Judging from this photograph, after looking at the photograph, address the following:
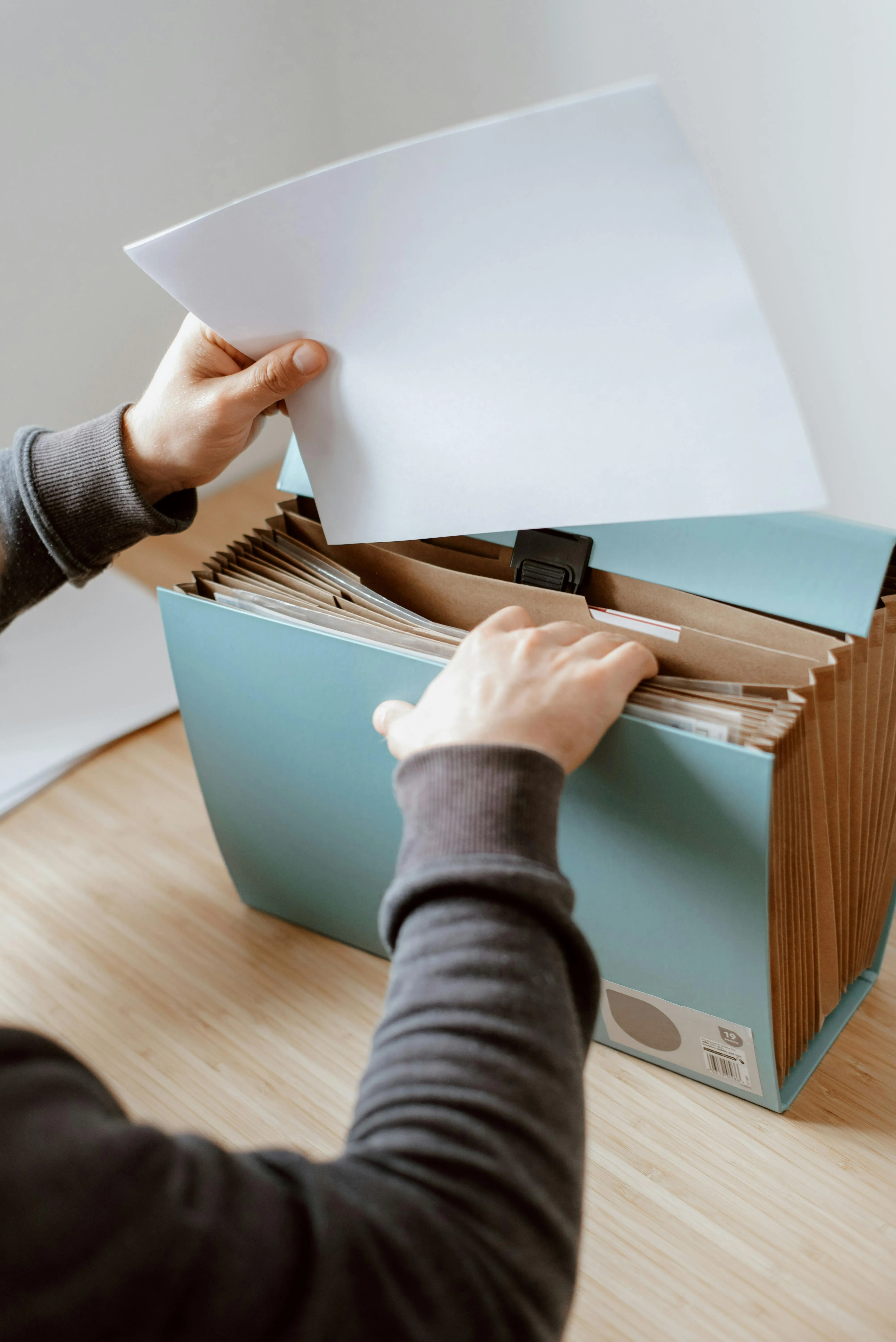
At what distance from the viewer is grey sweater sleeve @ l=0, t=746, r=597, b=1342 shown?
0.92 feet

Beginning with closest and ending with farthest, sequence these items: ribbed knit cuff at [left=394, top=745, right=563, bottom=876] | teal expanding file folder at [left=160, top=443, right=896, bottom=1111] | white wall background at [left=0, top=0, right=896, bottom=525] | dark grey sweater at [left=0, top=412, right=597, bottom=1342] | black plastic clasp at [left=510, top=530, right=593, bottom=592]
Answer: dark grey sweater at [left=0, top=412, right=597, bottom=1342] < ribbed knit cuff at [left=394, top=745, right=563, bottom=876] < teal expanding file folder at [left=160, top=443, right=896, bottom=1111] < black plastic clasp at [left=510, top=530, right=593, bottom=592] < white wall background at [left=0, top=0, right=896, bottom=525]

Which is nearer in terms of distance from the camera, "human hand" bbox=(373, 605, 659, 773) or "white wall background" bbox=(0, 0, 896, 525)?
"human hand" bbox=(373, 605, 659, 773)

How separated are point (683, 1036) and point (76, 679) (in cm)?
71

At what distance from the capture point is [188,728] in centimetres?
68

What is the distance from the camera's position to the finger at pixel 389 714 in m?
0.54

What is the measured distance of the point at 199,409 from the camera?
64 cm

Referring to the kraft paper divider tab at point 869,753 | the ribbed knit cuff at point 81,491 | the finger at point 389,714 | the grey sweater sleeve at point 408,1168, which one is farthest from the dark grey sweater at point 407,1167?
the ribbed knit cuff at point 81,491

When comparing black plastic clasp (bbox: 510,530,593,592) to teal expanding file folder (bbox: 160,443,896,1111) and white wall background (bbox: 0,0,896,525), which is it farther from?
white wall background (bbox: 0,0,896,525)

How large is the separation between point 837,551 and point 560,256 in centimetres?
20

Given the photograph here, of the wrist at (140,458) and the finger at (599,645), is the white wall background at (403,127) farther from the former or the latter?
the finger at (599,645)

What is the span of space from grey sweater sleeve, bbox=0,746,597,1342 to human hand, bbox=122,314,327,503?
0.88ft

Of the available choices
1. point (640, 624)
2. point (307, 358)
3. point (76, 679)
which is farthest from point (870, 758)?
point (76, 679)

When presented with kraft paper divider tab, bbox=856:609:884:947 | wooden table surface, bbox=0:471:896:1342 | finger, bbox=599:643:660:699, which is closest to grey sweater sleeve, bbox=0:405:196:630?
wooden table surface, bbox=0:471:896:1342

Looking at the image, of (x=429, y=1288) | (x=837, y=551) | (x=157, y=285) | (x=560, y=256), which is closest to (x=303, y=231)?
(x=560, y=256)
